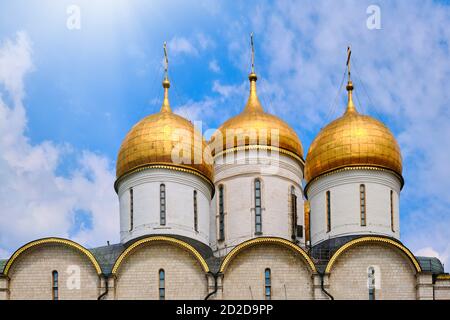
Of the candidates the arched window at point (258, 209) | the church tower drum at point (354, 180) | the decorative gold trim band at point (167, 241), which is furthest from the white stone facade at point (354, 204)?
the decorative gold trim band at point (167, 241)

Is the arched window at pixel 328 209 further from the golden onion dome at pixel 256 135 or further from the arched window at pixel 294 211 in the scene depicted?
the golden onion dome at pixel 256 135

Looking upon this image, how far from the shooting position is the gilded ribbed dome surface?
29.6m

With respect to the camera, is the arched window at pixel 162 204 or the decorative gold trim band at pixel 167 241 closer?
the decorative gold trim band at pixel 167 241

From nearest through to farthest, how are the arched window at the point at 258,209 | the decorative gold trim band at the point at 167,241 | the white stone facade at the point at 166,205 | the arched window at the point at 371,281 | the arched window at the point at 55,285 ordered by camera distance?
1. the arched window at the point at 55,285
2. the arched window at the point at 371,281
3. the decorative gold trim band at the point at 167,241
4. the white stone facade at the point at 166,205
5. the arched window at the point at 258,209

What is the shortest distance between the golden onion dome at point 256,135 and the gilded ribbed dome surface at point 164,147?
139 cm

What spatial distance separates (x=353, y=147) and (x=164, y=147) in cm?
413

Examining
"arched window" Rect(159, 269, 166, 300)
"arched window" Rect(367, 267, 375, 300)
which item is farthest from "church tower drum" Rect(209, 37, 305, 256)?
"arched window" Rect(367, 267, 375, 300)

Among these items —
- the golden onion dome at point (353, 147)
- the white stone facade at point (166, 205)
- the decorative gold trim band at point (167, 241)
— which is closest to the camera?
the decorative gold trim band at point (167, 241)

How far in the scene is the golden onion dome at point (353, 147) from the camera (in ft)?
98.4

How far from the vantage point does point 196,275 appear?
90.7 ft

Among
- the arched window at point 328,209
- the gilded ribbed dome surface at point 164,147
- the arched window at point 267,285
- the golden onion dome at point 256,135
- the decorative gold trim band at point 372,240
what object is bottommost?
the arched window at point 267,285

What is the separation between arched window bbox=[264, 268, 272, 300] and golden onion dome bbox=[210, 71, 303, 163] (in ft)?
14.8
